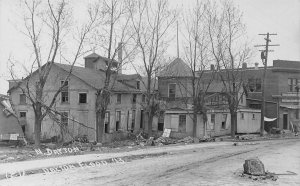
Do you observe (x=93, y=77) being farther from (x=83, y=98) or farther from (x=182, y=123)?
(x=182, y=123)

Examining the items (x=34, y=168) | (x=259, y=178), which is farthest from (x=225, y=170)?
(x=34, y=168)

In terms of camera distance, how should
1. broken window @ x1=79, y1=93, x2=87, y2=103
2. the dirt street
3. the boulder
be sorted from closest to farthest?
the dirt street, the boulder, broken window @ x1=79, y1=93, x2=87, y2=103

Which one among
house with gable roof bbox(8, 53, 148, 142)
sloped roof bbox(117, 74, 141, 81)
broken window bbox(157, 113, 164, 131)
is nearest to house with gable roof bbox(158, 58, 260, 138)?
broken window bbox(157, 113, 164, 131)

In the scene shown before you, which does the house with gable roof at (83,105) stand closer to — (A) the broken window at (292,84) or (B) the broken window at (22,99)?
(B) the broken window at (22,99)

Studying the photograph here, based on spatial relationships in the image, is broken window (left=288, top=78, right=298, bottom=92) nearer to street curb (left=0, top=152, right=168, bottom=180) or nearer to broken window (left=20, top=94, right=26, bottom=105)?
street curb (left=0, top=152, right=168, bottom=180)

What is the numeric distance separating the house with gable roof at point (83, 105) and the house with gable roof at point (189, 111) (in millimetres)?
3431

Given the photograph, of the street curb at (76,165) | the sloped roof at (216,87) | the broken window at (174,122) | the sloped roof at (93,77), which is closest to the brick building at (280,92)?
the sloped roof at (216,87)

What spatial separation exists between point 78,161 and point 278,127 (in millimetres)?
33932

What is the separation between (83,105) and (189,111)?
1045cm

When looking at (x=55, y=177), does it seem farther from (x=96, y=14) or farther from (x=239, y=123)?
(x=239, y=123)

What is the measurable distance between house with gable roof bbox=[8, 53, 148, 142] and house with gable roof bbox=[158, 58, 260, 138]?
11.3 feet

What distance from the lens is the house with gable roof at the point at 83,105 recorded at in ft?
122

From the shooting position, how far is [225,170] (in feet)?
54.6

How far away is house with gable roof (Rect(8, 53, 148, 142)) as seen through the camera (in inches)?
1467
